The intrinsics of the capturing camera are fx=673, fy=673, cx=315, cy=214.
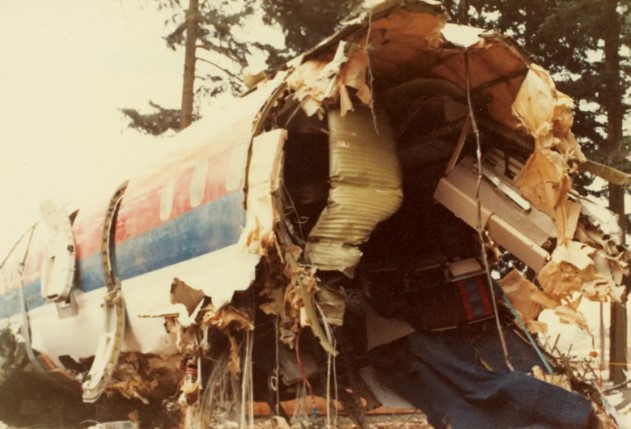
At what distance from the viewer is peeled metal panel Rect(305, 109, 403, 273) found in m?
5.33

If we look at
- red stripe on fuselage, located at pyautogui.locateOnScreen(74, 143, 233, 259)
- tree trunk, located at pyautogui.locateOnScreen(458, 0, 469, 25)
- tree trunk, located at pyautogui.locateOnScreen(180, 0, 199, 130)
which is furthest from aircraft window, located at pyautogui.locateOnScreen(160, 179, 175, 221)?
tree trunk, located at pyautogui.locateOnScreen(458, 0, 469, 25)

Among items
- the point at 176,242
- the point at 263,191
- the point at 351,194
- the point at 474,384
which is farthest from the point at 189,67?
the point at 474,384

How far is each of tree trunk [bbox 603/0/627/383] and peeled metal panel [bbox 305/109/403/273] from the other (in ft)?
38.7

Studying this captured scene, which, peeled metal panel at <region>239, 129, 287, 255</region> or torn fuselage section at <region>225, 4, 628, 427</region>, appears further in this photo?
torn fuselage section at <region>225, 4, 628, 427</region>

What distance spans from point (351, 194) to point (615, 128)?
13455mm

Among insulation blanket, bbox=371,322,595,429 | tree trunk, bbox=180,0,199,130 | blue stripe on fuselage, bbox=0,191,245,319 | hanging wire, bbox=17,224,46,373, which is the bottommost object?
insulation blanket, bbox=371,322,595,429

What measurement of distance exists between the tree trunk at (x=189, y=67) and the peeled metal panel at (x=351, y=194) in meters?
12.4

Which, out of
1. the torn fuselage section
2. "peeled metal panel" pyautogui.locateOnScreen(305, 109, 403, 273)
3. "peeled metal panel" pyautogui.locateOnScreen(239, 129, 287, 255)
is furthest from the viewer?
"peeled metal panel" pyautogui.locateOnScreen(305, 109, 403, 273)

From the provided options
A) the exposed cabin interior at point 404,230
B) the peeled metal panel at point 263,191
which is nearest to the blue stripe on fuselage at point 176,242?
the peeled metal panel at point 263,191

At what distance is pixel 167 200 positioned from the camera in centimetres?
648

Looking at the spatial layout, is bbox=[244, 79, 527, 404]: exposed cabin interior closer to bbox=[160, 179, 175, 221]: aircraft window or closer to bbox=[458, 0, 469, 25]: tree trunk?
bbox=[160, 179, 175, 221]: aircraft window

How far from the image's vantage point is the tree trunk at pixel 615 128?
16.1m

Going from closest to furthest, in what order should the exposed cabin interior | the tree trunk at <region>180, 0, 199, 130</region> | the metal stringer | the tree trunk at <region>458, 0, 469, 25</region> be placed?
1. the exposed cabin interior
2. the metal stringer
3. the tree trunk at <region>458, 0, 469, 25</region>
4. the tree trunk at <region>180, 0, 199, 130</region>

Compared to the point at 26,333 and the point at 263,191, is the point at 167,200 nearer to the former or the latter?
the point at 263,191
